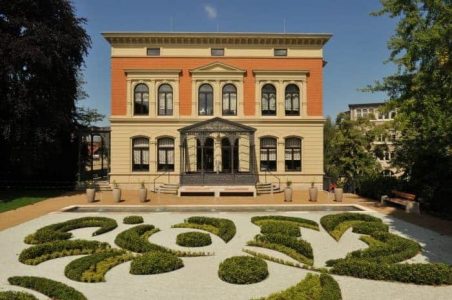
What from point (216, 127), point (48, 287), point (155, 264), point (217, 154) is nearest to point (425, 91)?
point (155, 264)

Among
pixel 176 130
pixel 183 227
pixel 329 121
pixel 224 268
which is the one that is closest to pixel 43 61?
pixel 176 130

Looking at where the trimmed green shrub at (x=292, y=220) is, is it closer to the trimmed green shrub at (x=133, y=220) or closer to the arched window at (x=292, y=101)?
the trimmed green shrub at (x=133, y=220)

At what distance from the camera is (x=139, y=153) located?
27.3 meters

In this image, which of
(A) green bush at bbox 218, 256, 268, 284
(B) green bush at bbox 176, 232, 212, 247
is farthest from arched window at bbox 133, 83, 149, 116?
(A) green bush at bbox 218, 256, 268, 284

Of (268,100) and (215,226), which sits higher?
(268,100)

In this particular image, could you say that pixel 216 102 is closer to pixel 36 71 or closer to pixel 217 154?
pixel 217 154

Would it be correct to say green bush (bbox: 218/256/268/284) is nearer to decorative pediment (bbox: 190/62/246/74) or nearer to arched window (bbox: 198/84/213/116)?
arched window (bbox: 198/84/213/116)

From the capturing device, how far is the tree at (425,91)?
34.9 ft

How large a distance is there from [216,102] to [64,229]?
54.9 feet

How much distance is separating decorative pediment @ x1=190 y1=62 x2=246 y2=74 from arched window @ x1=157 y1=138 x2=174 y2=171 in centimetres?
554

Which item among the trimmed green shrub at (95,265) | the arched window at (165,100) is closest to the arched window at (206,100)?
the arched window at (165,100)

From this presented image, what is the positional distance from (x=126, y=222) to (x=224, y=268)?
270 inches

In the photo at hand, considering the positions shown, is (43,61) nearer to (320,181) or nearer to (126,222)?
(126,222)

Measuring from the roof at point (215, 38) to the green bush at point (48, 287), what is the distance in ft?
73.0
